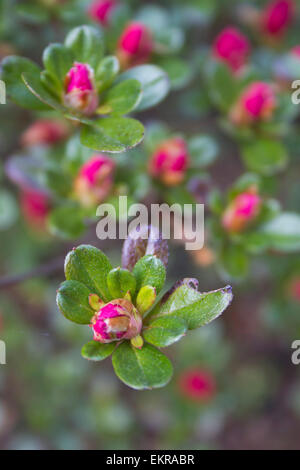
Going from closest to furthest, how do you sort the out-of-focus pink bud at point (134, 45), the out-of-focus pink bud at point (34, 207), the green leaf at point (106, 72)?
the green leaf at point (106, 72)
the out-of-focus pink bud at point (134, 45)
the out-of-focus pink bud at point (34, 207)

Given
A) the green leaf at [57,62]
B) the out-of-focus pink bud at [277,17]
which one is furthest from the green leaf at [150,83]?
the out-of-focus pink bud at [277,17]

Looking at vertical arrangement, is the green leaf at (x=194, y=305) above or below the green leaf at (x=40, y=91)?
below

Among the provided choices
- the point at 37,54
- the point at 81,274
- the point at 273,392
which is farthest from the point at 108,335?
the point at 273,392

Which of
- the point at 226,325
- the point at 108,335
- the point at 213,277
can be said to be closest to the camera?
the point at 108,335

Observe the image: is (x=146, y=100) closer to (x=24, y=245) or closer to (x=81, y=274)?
(x=81, y=274)

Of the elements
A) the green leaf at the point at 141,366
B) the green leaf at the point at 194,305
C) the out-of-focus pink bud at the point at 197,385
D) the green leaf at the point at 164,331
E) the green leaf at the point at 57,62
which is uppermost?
the green leaf at the point at 57,62

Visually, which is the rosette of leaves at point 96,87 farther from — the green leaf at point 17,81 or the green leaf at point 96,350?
the green leaf at point 96,350

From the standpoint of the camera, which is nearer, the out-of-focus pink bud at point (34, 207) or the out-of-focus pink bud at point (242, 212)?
the out-of-focus pink bud at point (242, 212)
